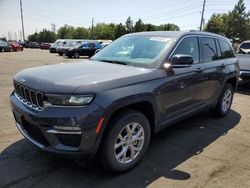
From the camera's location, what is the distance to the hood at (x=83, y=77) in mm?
3033

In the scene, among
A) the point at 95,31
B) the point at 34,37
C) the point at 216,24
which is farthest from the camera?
the point at 34,37

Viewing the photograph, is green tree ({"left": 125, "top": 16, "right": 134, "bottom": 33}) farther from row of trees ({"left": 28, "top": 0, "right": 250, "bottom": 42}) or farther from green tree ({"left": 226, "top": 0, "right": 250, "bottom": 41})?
green tree ({"left": 226, "top": 0, "right": 250, "bottom": 41})

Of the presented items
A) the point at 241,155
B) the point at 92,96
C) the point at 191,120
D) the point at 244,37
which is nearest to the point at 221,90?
the point at 191,120

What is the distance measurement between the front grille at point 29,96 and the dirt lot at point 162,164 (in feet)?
2.86

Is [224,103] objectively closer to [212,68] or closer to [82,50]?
[212,68]

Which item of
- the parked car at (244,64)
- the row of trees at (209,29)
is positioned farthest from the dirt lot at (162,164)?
the row of trees at (209,29)

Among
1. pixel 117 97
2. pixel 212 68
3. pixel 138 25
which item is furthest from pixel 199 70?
pixel 138 25

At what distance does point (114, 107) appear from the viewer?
313 centimetres

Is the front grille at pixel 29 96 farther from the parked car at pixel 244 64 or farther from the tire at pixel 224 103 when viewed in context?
the parked car at pixel 244 64

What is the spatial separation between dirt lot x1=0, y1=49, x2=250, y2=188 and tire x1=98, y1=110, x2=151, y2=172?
0.53 feet

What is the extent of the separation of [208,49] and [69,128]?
11.2 ft

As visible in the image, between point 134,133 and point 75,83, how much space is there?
3.55ft

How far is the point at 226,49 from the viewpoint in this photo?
6.13 m

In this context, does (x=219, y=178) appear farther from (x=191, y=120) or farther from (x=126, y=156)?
(x=191, y=120)
